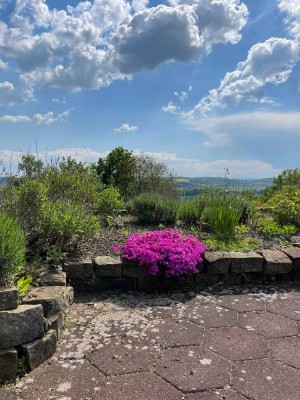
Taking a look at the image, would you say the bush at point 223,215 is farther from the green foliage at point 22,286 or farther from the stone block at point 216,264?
the green foliage at point 22,286

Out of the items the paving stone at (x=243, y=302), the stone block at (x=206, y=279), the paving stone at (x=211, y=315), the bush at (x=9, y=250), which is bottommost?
the paving stone at (x=211, y=315)

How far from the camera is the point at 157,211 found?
5871 millimetres

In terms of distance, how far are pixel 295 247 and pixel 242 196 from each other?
5.43 feet

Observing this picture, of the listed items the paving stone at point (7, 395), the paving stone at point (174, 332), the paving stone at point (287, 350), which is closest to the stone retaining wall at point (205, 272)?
the paving stone at point (174, 332)

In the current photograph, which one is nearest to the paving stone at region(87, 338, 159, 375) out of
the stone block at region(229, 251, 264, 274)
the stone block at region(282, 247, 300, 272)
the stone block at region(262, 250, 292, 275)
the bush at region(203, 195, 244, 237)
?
the stone block at region(229, 251, 264, 274)

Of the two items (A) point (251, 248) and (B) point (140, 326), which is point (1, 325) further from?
(A) point (251, 248)

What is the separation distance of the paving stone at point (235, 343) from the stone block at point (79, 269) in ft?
4.53

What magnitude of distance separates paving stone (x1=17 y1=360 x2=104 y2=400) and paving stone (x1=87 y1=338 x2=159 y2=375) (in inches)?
3.2

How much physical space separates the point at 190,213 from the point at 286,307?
265 cm

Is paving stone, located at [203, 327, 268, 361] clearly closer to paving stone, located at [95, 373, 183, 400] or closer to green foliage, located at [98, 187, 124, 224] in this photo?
paving stone, located at [95, 373, 183, 400]

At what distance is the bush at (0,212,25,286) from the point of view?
262 centimetres

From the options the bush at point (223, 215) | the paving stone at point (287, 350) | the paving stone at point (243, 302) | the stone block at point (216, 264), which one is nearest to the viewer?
the paving stone at point (287, 350)

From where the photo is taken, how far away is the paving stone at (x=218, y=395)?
2137 mm

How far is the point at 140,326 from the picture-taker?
9.98 feet
